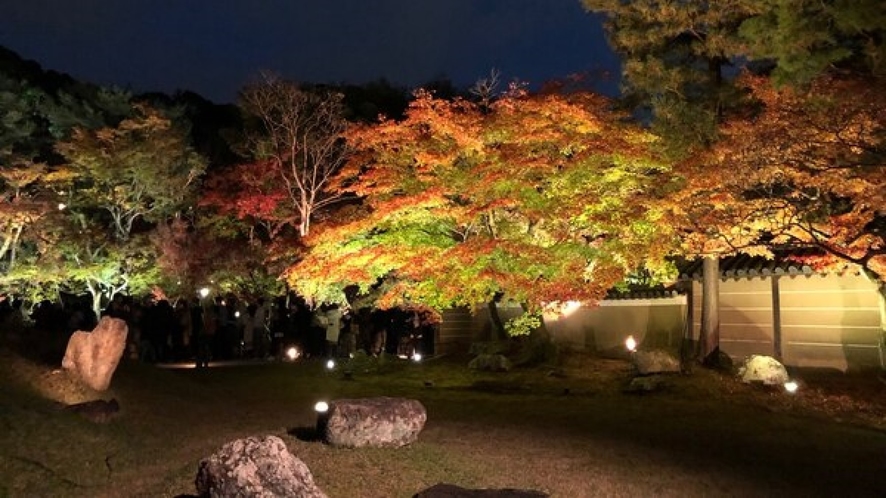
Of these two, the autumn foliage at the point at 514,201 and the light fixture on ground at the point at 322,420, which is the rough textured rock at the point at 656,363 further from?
the light fixture on ground at the point at 322,420

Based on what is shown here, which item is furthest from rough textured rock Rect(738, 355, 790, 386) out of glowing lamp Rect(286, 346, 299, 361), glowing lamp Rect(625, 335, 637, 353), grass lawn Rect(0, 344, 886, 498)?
glowing lamp Rect(286, 346, 299, 361)

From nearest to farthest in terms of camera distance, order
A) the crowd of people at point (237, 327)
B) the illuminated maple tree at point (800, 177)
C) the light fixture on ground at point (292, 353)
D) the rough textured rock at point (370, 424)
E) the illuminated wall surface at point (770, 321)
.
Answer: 1. the rough textured rock at point (370, 424)
2. the illuminated maple tree at point (800, 177)
3. the illuminated wall surface at point (770, 321)
4. the crowd of people at point (237, 327)
5. the light fixture on ground at point (292, 353)

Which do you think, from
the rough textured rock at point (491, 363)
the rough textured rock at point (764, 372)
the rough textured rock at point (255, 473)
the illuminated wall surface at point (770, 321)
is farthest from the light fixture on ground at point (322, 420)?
the illuminated wall surface at point (770, 321)

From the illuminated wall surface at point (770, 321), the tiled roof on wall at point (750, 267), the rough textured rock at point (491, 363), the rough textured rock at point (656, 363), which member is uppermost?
the tiled roof on wall at point (750, 267)

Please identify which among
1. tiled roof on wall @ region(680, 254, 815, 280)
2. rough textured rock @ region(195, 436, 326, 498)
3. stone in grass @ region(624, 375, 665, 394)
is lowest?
rough textured rock @ region(195, 436, 326, 498)

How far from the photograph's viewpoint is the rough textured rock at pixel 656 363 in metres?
15.7

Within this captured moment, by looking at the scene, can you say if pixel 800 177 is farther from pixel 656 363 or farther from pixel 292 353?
pixel 292 353

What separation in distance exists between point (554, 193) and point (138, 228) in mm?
14324

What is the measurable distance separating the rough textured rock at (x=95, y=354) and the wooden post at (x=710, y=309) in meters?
12.1

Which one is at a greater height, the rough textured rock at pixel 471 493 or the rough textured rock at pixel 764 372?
the rough textured rock at pixel 764 372

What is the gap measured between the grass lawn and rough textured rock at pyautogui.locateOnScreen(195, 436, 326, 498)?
948mm

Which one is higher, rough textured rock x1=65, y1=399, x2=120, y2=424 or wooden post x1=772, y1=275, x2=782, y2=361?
wooden post x1=772, y1=275, x2=782, y2=361

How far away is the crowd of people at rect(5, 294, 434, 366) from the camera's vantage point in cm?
1761

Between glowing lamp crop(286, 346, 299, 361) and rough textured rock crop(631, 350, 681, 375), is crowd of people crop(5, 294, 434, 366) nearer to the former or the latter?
glowing lamp crop(286, 346, 299, 361)
